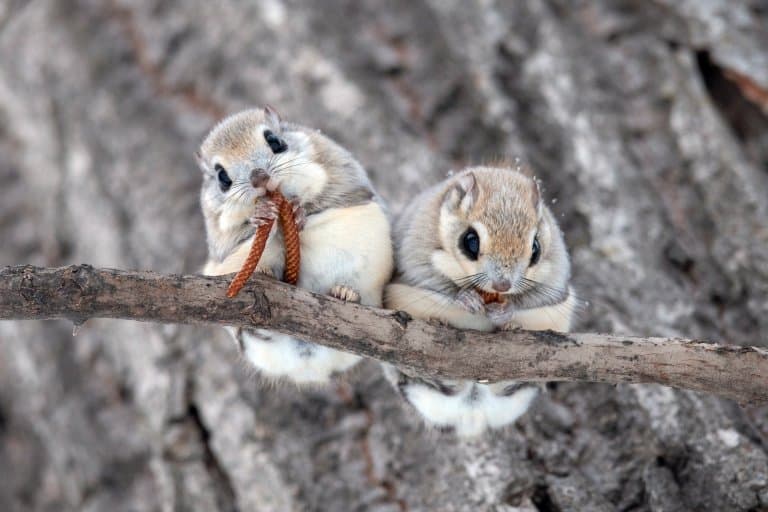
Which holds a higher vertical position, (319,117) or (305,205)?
(305,205)

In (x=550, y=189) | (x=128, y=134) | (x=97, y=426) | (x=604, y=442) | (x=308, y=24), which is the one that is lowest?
(x=97, y=426)

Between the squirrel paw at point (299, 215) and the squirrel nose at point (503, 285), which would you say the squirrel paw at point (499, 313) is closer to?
the squirrel nose at point (503, 285)

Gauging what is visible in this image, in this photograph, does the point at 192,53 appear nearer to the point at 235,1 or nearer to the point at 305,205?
the point at 235,1

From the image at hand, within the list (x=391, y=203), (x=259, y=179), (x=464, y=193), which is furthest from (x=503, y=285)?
(x=391, y=203)

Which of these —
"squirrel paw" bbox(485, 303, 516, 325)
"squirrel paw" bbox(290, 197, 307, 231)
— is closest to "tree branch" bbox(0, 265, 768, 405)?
"squirrel paw" bbox(485, 303, 516, 325)

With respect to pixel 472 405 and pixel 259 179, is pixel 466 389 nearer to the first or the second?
pixel 472 405

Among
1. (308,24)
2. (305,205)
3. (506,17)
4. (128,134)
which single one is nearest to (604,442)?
(305,205)

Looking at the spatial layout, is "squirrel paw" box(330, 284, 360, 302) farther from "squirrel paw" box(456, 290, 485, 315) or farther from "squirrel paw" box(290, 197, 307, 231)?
"squirrel paw" box(456, 290, 485, 315)
